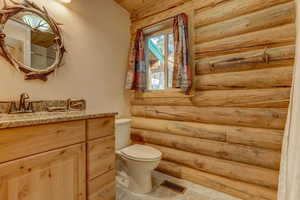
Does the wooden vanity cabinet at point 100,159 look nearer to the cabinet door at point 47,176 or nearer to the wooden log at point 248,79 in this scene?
the cabinet door at point 47,176

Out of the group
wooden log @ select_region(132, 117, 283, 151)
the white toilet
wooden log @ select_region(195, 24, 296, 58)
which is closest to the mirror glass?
the white toilet

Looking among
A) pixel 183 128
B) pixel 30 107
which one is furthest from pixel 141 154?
pixel 30 107

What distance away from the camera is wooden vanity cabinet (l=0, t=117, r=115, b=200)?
846mm

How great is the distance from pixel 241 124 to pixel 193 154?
68 cm

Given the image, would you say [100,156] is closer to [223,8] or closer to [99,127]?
[99,127]

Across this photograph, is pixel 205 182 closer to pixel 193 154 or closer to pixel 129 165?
A: pixel 193 154

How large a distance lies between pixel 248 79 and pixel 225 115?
447mm

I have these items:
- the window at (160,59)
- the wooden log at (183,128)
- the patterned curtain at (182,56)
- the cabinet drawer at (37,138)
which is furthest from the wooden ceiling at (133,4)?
the cabinet drawer at (37,138)

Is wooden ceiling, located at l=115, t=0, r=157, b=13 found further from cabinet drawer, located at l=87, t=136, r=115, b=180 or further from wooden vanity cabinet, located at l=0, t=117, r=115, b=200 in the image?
cabinet drawer, located at l=87, t=136, r=115, b=180

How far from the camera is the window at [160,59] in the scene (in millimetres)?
2346

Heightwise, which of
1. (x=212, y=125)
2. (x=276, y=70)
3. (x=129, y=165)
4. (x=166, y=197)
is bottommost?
(x=166, y=197)

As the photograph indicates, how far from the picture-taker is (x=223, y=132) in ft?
5.74

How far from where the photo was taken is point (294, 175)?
917 millimetres

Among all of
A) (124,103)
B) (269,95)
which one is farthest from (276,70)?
(124,103)
